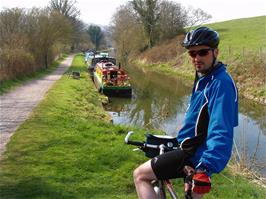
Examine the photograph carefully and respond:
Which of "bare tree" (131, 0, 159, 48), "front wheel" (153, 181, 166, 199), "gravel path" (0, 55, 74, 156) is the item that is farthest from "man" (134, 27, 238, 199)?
"bare tree" (131, 0, 159, 48)

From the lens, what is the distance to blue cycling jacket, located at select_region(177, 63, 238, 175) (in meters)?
2.72

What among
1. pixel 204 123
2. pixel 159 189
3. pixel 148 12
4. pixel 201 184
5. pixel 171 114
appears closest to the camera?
pixel 201 184

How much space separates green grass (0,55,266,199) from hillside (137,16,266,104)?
50.0ft

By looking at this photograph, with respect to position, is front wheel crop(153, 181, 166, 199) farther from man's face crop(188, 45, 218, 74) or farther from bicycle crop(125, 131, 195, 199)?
man's face crop(188, 45, 218, 74)

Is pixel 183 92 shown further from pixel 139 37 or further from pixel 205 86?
pixel 139 37

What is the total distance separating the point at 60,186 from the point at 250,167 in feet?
16.1

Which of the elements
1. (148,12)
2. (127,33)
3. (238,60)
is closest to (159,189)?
(238,60)

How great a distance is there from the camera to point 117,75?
1053 inches

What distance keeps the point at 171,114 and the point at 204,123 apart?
15444 mm

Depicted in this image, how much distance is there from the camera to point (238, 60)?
103ft

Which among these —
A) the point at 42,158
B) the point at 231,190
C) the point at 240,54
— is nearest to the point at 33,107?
the point at 42,158

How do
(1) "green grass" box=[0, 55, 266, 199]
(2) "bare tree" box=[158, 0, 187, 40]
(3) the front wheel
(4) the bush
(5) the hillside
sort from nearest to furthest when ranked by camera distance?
(3) the front wheel → (1) "green grass" box=[0, 55, 266, 199] → (4) the bush → (5) the hillside → (2) "bare tree" box=[158, 0, 187, 40]

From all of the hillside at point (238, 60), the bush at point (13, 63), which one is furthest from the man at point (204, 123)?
the hillside at point (238, 60)

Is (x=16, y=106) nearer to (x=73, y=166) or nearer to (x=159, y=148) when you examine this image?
(x=73, y=166)
